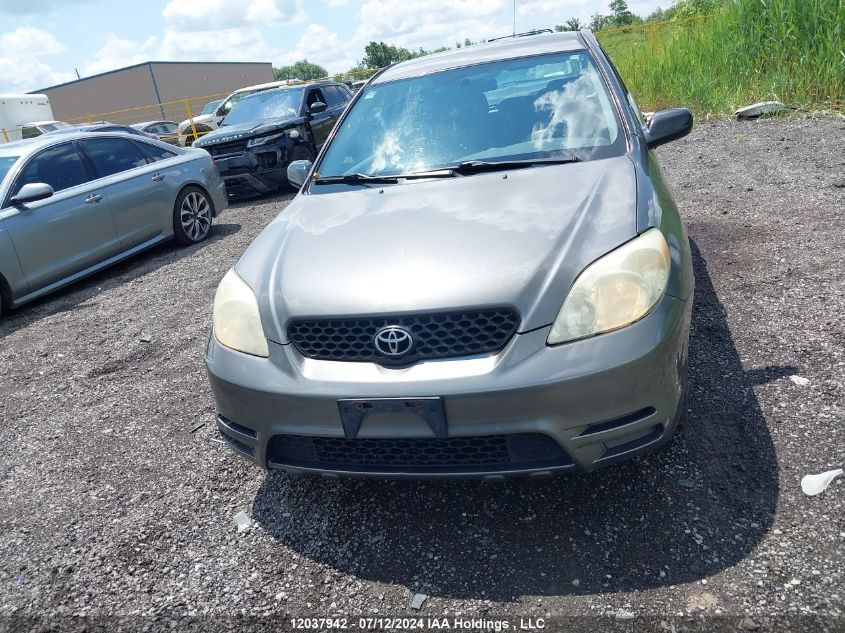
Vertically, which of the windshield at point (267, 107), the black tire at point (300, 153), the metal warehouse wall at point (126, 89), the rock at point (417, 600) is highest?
the metal warehouse wall at point (126, 89)

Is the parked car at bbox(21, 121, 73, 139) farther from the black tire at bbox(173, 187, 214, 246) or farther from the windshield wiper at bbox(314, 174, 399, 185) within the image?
the windshield wiper at bbox(314, 174, 399, 185)

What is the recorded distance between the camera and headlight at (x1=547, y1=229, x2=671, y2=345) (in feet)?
6.75

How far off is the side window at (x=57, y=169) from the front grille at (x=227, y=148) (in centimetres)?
312

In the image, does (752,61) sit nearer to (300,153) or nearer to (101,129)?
(300,153)

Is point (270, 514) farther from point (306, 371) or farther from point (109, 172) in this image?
point (109, 172)

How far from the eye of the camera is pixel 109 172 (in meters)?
6.80

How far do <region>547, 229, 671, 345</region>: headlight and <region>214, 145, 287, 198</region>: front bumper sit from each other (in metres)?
8.18

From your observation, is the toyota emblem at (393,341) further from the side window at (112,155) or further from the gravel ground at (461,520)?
the side window at (112,155)

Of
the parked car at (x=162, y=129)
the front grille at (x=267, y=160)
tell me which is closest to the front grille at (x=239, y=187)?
the front grille at (x=267, y=160)

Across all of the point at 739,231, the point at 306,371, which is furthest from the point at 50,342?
the point at 739,231

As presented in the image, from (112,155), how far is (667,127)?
598 centimetres

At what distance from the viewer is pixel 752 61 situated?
11000 millimetres

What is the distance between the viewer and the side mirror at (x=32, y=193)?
5730mm

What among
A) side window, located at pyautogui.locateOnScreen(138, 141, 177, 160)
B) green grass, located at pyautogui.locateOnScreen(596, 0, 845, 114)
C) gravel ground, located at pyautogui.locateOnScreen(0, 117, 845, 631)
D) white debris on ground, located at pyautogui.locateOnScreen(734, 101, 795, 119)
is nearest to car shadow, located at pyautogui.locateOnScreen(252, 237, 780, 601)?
gravel ground, located at pyautogui.locateOnScreen(0, 117, 845, 631)
